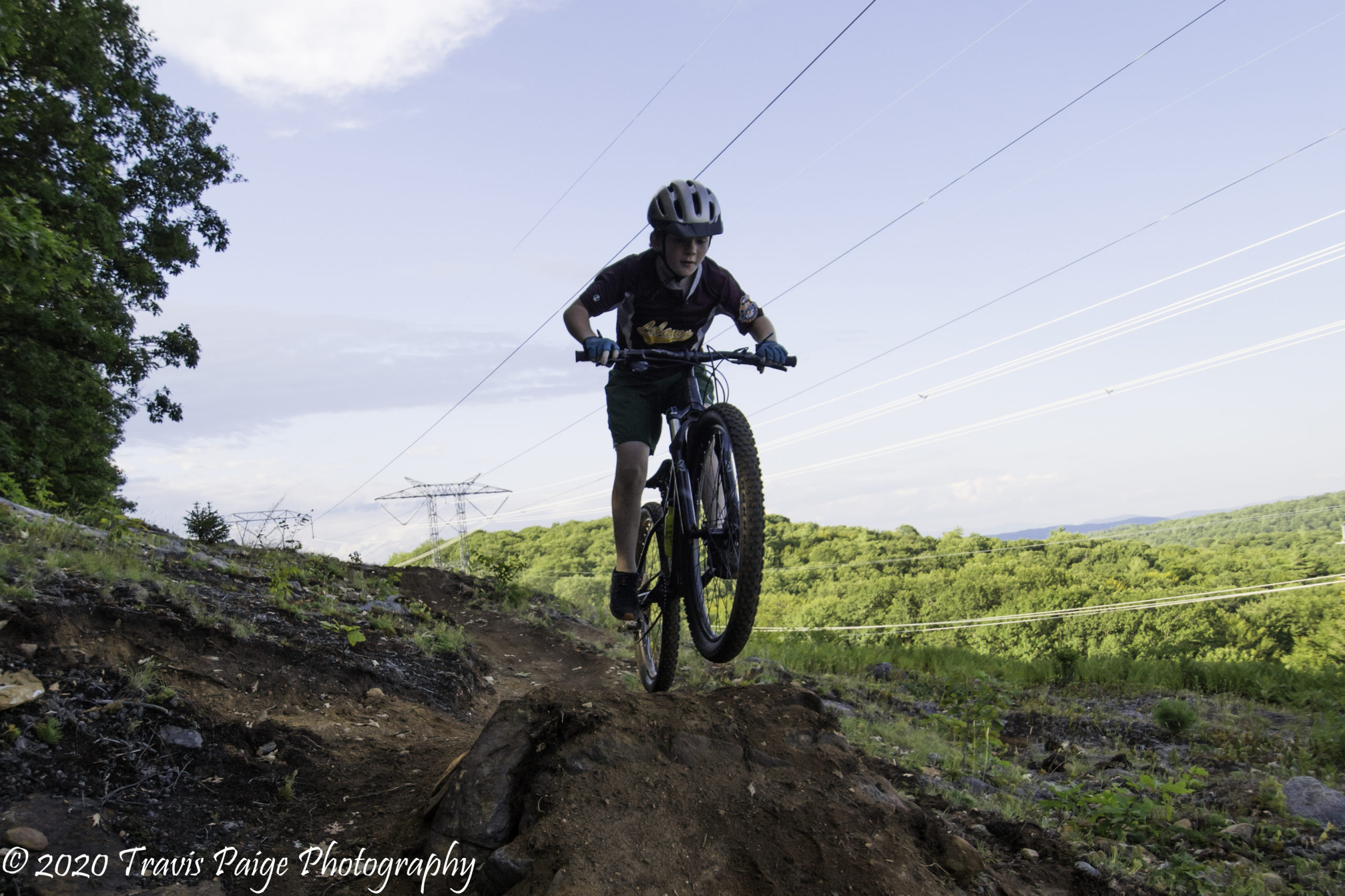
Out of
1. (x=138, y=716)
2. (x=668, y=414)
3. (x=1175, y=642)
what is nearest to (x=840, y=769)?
(x=668, y=414)

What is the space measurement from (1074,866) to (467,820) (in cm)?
293

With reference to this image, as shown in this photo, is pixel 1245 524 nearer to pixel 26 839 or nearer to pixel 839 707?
pixel 839 707

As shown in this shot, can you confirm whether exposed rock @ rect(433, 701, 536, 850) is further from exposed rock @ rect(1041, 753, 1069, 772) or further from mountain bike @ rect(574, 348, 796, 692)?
exposed rock @ rect(1041, 753, 1069, 772)

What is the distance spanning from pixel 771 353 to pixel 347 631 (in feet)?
Answer: 14.6

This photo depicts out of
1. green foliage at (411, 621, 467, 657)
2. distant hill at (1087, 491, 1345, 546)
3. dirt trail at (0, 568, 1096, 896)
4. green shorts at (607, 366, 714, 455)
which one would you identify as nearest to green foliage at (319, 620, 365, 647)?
green foliage at (411, 621, 467, 657)

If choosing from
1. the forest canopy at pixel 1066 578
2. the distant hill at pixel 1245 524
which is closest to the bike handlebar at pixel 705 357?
the forest canopy at pixel 1066 578

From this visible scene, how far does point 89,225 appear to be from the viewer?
15820 mm

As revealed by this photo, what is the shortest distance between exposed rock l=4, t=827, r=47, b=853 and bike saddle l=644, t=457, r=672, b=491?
324cm

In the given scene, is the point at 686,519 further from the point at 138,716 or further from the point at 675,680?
the point at 675,680

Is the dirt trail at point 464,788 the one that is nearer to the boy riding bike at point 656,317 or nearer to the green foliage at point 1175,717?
the boy riding bike at point 656,317

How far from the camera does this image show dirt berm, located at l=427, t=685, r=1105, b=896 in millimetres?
2949

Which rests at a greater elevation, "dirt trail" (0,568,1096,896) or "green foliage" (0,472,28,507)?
"green foliage" (0,472,28,507)

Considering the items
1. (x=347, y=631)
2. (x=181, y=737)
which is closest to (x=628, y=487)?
(x=181, y=737)

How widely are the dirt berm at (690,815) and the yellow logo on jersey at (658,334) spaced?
2077mm
